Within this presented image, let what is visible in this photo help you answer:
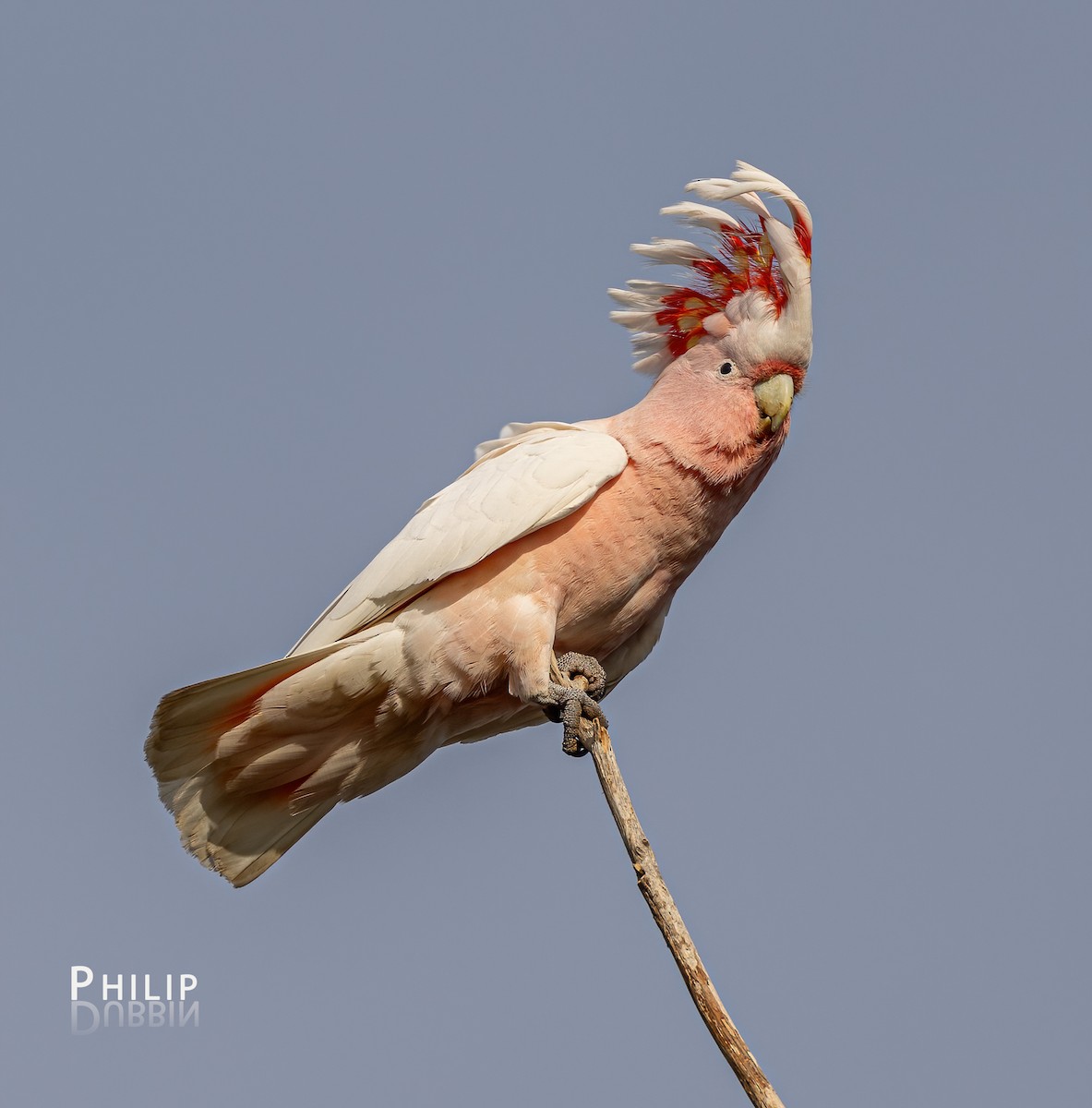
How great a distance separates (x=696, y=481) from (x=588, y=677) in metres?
1.01

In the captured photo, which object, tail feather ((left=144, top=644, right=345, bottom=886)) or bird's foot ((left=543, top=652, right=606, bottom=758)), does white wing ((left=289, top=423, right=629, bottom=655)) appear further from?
bird's foot ((left=543, top=652, right=606, bottom=758))

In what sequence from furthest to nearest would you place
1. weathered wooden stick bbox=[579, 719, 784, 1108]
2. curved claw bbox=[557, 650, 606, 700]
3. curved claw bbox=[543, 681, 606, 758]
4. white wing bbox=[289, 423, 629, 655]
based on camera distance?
curved claw bbox=[557, 650, 606, 700], white wing bbox=[289, 423, 629, 655], curved claw bbox=[543, 681, 606, 758], weathered wooden stick bbox=[579, 719, 784, 1108]

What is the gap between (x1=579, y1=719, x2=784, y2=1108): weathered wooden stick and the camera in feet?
18.8

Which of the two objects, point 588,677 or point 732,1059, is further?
point 588,677

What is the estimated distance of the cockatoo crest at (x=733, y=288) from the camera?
6926mm

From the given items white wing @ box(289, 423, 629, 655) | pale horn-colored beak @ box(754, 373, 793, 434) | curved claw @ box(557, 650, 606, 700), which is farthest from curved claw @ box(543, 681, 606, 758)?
pale horn-colored beak @ box(754, 373, 793, 434)

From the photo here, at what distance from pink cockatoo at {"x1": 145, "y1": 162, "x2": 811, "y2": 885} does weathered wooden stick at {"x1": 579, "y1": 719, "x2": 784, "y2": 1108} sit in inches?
8.8

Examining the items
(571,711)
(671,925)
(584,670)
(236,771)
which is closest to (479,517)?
(584,670)

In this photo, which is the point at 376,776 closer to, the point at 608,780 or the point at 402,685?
the point at 402,685

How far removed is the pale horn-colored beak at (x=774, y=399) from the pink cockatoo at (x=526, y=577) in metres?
0.01

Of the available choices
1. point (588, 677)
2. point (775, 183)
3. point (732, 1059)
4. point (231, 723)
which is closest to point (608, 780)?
point (588, 677)

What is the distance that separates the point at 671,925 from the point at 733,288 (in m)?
2.96

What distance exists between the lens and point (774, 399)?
6.90 meters

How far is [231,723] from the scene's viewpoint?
6914 millimetres
